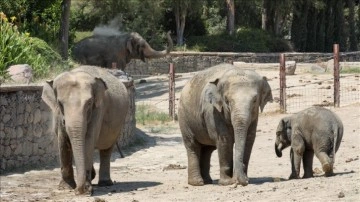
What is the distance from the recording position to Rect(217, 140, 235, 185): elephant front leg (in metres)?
15.0

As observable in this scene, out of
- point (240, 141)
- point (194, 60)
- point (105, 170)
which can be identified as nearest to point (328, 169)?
point (240, 141)

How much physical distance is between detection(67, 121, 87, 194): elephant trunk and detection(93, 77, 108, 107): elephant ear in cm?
72

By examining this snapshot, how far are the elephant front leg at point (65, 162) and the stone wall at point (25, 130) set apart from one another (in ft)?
8.09

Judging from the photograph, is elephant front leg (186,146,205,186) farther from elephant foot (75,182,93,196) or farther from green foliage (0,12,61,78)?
green foliage (0,12,61,78)

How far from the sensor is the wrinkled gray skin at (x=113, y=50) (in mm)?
36250

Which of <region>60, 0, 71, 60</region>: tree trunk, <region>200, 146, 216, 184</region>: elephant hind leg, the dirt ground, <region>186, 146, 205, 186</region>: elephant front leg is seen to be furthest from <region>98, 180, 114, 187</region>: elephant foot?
<region>60, 0, 71, 60</region>: tree trunk

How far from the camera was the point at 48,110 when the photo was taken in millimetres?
19266

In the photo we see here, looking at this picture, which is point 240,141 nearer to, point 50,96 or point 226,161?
point 226,161

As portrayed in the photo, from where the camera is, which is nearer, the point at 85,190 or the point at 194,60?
the point at 85,190

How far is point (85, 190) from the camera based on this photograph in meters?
14.7

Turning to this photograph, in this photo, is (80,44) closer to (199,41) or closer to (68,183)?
(199,41)

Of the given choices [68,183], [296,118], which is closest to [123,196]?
[68,183]

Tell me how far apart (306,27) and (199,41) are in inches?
391

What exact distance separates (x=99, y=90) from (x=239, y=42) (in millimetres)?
37067
